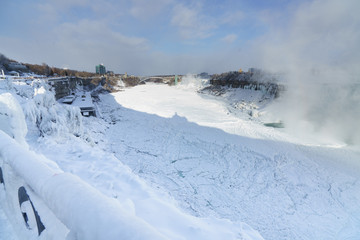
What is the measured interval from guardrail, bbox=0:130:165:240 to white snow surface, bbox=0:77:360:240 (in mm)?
94

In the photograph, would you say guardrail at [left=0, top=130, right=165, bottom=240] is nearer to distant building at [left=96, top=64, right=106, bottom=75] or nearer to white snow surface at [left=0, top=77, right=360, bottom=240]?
white snow surface at [left=0, top=77, right=360, bottom=240]

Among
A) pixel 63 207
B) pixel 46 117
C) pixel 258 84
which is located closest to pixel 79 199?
pixel 63 207

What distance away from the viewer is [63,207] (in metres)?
0.85

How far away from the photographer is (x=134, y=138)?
12297 mm

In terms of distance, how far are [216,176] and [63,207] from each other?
787cm

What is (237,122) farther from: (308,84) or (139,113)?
(139,113)

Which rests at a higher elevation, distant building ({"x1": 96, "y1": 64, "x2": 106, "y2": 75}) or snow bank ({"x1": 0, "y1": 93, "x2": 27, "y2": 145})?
distant building ({"x1": 96, "y1": 64, "x2": 106, "y2": 75})

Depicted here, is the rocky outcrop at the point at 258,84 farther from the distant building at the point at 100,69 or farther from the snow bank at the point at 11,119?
the distant building at the point at 100,69

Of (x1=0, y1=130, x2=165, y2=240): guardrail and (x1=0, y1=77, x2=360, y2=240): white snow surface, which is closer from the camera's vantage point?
(x1=0, y1=130, x2=165, y2=240): guardrail

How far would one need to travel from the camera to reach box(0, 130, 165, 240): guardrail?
2.43 feet

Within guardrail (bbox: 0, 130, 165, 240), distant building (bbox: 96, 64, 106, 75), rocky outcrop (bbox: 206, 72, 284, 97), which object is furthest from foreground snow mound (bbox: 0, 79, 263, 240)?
distant building (bbox: 96, 64, 106, 75)

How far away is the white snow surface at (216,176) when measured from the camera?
12.2 ft

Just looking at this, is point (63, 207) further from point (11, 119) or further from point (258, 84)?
point (258, 84)

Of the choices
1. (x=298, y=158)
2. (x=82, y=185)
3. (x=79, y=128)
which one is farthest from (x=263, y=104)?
(x=82, y=185)
